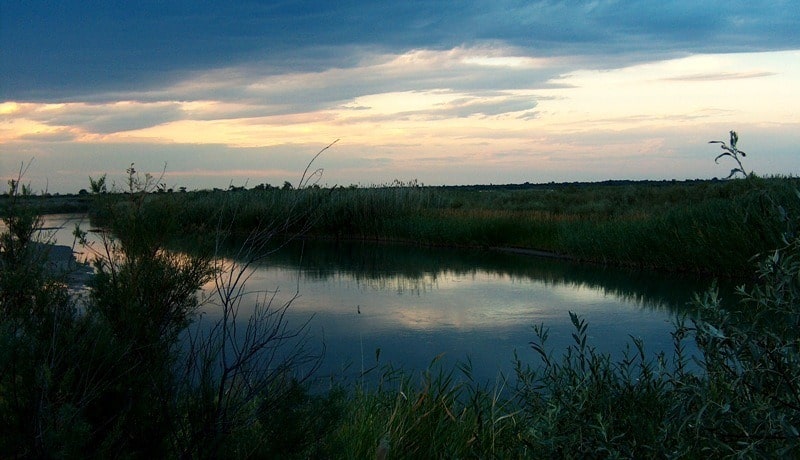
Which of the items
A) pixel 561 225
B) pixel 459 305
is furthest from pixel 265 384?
pixel 561 225

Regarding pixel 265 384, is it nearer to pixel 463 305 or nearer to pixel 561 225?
pixel 463 305

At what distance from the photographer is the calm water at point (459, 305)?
6.73 m

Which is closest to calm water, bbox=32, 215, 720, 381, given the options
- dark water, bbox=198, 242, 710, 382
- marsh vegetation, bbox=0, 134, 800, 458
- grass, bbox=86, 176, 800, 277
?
dark water, bbox=198, 242, 710, 382

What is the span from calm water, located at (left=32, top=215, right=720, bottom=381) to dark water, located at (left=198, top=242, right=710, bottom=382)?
0.04 feet

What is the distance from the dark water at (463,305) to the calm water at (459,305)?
0.01 metres

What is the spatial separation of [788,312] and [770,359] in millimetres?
163

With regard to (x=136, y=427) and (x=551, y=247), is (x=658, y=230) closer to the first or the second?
(x=551, y=247)

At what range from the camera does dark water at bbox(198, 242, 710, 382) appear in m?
6.73

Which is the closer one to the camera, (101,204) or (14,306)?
(14,306)

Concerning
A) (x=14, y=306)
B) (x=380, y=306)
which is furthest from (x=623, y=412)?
(x=380, y=306)

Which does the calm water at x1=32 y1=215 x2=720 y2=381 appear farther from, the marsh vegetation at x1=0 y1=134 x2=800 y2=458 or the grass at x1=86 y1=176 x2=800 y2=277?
the marsh vegetation at x1=0 y1=134 x2=800 y2=458

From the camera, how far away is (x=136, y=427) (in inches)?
95.3

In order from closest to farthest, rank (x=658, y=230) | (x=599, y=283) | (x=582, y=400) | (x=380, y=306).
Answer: (x=582, y=400)
(x=380, y=306)
(x=599, y=283)
(x=658, y=230)

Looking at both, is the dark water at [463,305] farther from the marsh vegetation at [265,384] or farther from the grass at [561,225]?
the marsh vegetation at [265,384]
